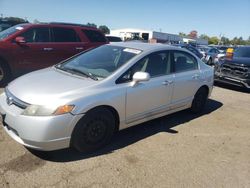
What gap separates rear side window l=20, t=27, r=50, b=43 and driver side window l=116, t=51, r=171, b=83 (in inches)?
169

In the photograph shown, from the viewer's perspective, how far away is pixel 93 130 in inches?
148

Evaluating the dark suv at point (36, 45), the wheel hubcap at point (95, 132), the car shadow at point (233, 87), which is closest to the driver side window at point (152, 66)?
the wheel hubcap at point (95, 132)

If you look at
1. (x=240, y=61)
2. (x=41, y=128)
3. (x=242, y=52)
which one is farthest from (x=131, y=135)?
(x=242, y=52)

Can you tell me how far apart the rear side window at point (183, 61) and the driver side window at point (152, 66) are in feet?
0.77

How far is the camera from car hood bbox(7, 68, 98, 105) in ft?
11.0

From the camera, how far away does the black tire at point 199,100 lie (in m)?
5.82

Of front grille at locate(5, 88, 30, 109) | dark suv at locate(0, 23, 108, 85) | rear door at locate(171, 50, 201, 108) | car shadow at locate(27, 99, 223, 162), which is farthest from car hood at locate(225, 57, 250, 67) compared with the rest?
front grille at locate(5, 88, 30, 109)

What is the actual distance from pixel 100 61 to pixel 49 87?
3.78 feet

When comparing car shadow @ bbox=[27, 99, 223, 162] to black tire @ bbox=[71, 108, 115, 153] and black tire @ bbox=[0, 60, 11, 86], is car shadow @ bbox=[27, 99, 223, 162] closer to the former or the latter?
black tire @ bbox=[71, 108, 115, 153]

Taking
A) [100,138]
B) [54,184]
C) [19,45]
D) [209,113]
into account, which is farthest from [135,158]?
[19,45]

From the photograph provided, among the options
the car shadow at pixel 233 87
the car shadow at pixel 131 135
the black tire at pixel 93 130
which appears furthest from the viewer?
the car shadow at pixel 233 87

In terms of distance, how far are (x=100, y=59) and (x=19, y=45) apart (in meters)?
3.72

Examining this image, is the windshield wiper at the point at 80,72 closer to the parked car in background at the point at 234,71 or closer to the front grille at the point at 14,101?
the front grille at the point at 14,101

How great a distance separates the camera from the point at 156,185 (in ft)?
10.5
